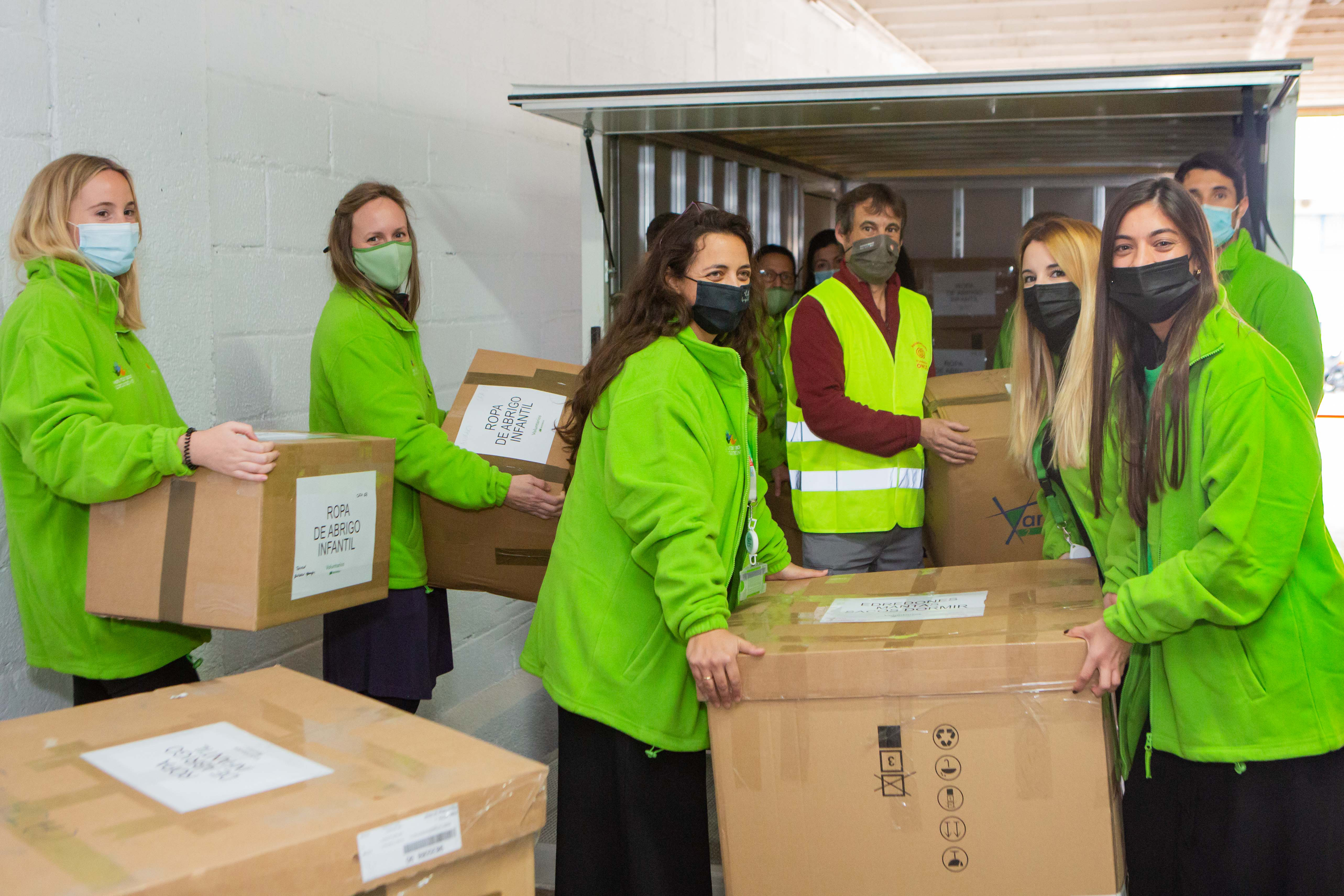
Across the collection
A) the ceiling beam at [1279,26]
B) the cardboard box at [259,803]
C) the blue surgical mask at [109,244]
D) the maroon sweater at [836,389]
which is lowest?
the cardboard box at [259,803]

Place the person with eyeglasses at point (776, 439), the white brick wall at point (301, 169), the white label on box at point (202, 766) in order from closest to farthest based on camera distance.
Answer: the white label on box at point (202, 766)
the white brick wall at point (301, 169)
the person with eyeglasses at point (776, 439)

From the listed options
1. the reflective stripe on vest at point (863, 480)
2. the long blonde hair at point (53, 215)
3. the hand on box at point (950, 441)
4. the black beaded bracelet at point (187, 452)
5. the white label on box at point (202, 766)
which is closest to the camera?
the white label on box at point (202, 766)

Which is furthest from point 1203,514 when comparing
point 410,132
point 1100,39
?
point 1100,39

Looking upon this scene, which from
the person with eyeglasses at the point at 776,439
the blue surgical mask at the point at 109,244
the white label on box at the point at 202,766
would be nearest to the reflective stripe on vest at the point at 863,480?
the person with eyeglasses at the point at 776,439

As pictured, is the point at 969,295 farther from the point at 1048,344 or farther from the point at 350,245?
the point at 350,245

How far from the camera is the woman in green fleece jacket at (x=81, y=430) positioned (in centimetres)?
158

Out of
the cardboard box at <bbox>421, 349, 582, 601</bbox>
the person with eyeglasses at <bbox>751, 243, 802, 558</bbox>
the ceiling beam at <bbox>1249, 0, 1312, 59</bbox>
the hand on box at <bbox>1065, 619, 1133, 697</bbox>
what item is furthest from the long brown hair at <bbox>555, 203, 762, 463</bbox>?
the ceiling beam at <bbox>1249, 0, 1312, 59</bbox>

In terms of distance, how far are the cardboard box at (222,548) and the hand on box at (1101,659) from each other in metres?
1.14

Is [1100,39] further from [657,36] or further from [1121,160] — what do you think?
[657,36]

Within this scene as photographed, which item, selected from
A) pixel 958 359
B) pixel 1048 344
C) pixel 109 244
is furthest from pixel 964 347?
pixel 109 244

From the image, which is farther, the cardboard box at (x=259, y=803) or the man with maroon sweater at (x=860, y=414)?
the man with maroon sweater at (x=860, y=414)

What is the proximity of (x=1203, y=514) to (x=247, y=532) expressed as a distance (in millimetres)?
1329

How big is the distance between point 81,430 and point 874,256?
182 cm

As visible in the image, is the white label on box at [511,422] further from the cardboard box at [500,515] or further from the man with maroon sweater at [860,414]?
the man with maroon sweater at [860,414]
